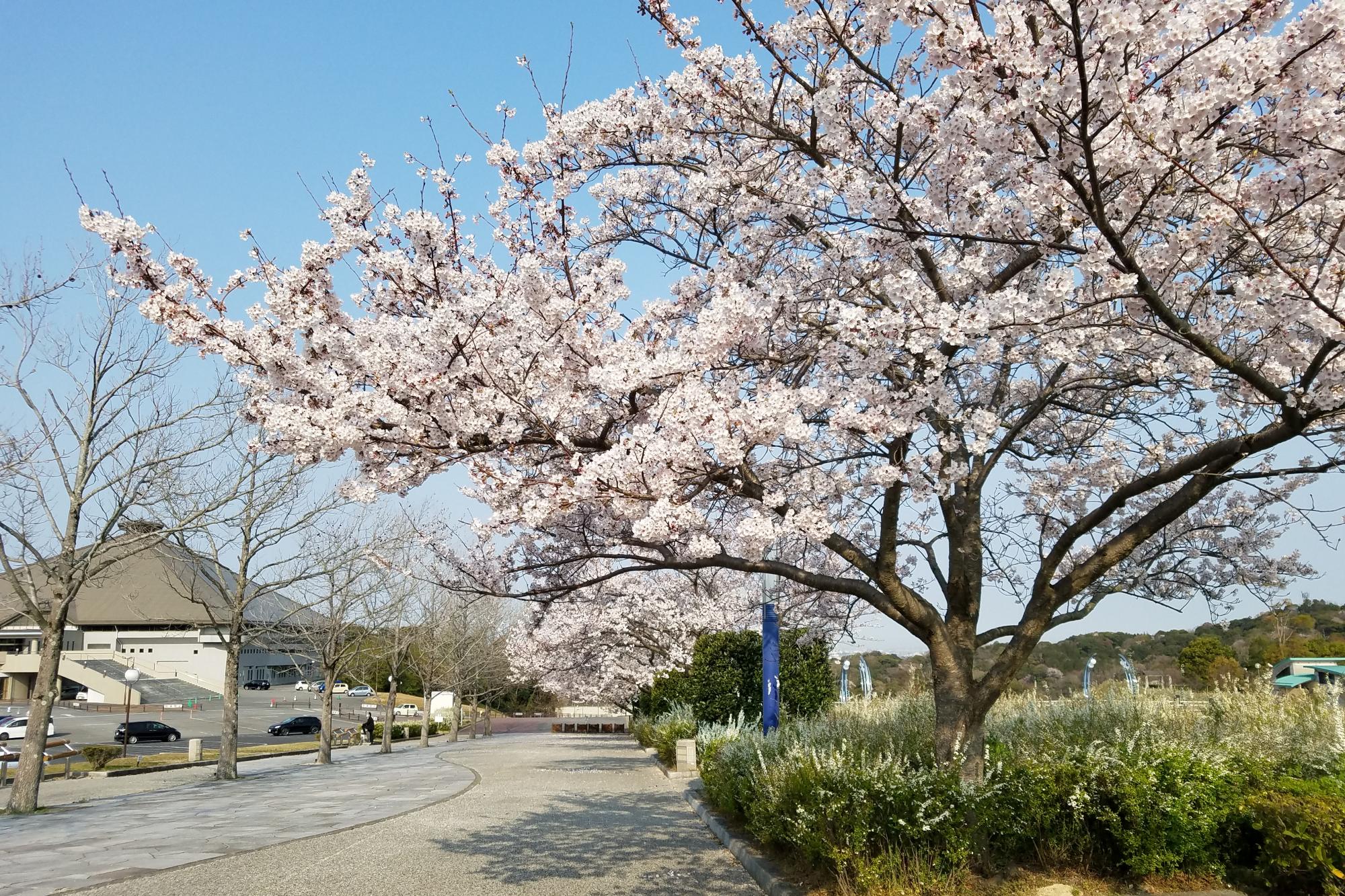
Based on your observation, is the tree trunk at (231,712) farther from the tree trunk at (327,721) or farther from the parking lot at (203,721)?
the parking lot at (203,721)

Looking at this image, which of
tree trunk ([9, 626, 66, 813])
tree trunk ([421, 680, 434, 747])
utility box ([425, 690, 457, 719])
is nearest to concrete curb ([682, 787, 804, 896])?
tree trunk ([9, 626, 66, 813])

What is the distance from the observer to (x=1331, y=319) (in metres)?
4.77

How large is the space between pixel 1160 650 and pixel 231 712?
3381cm

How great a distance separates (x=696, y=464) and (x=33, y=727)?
14.2 m

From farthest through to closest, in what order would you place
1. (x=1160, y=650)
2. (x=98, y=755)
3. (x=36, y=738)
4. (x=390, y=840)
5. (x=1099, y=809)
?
(x=1160, y=650) → (x=98, y=755) → (x=36, y=738) → (x=390, y=840) → (x=1099, y=809)

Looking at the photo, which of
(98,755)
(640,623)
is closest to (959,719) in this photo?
(640,623)

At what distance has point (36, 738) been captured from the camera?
49.6 feet

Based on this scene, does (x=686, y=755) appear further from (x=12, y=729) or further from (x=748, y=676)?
(x=12, y=729)

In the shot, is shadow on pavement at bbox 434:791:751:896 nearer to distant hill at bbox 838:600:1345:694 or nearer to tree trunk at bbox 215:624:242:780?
distant hill at bbox 838:600:1345:694

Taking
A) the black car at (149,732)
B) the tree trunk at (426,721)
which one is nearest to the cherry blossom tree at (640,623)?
the tree trunk at (426,721)

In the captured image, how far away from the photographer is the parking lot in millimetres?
39375

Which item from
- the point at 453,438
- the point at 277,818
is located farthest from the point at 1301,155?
the point at 277,818

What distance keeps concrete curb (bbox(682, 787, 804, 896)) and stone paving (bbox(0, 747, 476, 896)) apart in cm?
494

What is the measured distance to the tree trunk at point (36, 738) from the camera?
15047 millimetres
